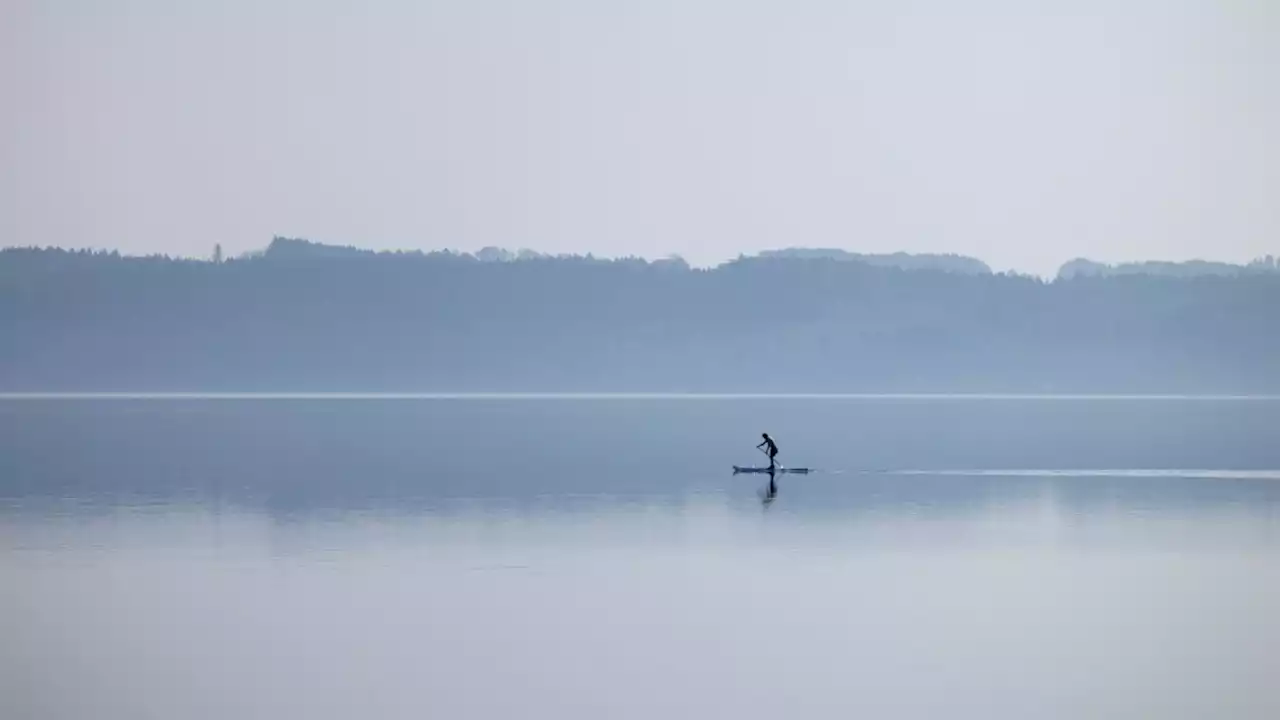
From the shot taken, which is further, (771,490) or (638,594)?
(771,490)

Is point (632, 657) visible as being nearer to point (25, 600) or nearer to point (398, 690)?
point (398, 690)

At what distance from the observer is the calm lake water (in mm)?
22078

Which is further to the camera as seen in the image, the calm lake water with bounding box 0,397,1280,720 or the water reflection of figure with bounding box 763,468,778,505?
the water reflection of figure with bounding box 763,468,778,505

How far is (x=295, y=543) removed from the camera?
119 feet

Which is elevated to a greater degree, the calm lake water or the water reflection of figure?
the water reflection of figure

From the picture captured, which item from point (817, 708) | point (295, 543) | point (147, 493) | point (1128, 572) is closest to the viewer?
point (817, 708)

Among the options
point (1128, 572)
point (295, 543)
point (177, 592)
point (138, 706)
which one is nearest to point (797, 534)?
point (1128, 572)

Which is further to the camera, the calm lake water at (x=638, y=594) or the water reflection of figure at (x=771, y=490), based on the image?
the water reflection of figure at (x=771, y=490)

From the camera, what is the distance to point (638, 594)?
29391 millimetres

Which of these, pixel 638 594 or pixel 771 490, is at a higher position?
pixel 771 490

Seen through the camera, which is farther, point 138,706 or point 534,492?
point 534,492

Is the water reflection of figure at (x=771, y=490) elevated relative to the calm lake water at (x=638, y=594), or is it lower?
elevated

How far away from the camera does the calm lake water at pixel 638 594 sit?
869 inches

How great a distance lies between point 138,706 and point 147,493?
29.5 metres
